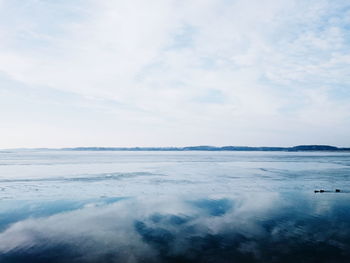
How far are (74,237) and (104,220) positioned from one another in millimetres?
2195

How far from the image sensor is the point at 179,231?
9734 millimetres

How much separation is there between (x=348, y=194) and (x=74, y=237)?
51.4ft

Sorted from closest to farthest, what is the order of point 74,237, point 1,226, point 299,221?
point 74,237
point 1,226
point 299,221

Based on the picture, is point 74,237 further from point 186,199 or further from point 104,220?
point 186,199

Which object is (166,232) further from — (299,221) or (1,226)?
(1,226)

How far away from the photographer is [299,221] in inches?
430

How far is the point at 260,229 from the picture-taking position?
986 cm

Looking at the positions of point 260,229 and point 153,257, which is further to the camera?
point 260,229

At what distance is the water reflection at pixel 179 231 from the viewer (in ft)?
24.8

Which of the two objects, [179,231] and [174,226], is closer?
[179,231]

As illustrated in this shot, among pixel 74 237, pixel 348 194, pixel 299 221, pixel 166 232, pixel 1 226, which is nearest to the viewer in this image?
pixel 74 237

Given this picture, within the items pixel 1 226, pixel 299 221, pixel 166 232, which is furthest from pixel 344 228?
pixel 1 226

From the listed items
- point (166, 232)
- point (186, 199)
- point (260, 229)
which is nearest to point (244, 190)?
point (186, 199)

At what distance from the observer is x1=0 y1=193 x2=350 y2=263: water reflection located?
7551 millimetres
